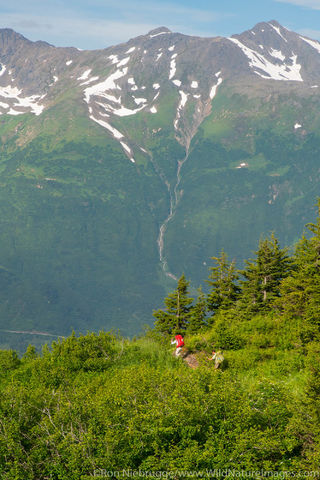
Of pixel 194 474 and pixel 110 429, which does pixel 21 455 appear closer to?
pixel 110 429

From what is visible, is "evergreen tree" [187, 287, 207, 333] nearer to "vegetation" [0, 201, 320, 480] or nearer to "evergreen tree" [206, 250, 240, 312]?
"evergreen tree" [206, 250, 240, 312]

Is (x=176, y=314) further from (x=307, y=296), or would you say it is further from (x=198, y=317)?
Answer: (x=307, y=296)

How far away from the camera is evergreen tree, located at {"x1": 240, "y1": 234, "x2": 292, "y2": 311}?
141ft

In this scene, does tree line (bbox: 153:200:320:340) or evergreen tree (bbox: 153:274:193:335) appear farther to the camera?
evergreen tree (bbox: 153:274:193:335)

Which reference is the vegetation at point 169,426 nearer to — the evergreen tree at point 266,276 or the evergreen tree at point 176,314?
the evergreen tree at point 266,276

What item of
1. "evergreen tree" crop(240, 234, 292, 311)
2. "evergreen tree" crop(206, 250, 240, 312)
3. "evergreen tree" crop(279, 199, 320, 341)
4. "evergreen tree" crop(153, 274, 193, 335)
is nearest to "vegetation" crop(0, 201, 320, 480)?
"evergreen tree" crop(279, 199, 320, 341)

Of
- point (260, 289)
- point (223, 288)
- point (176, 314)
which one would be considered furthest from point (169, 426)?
point (223, 288)

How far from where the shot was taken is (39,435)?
14.8m

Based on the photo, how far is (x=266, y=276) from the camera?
43.9 m

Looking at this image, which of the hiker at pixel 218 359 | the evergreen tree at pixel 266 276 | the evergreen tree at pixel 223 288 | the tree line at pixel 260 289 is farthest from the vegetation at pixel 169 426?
the evergreen tree at pixel 223 288

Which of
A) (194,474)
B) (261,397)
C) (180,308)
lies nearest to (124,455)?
(194,474)

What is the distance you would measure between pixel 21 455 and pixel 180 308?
109ft

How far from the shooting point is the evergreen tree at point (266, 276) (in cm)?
4284

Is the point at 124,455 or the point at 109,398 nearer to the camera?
the point at 124,455
